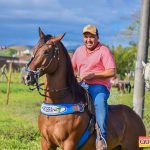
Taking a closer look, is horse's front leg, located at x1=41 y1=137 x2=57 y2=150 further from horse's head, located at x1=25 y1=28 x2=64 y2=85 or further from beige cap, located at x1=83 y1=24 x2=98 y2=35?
Answer: beige cap, located at x1=83 y1=24 x2=98 y2=35

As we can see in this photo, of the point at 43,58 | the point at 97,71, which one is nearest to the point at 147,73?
the point at 97,71

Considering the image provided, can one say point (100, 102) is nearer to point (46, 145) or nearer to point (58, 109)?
point (58, 109)

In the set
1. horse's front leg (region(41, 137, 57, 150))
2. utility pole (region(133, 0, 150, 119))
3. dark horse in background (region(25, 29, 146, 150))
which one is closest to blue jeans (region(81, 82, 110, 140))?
dark horse in background (region(25, 29, 146, 150))

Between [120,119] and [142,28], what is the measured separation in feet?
11.7

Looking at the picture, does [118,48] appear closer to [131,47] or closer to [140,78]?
[131,47]

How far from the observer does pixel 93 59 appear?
648 cm

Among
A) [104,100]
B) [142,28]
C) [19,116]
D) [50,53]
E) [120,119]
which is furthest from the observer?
[19,116]

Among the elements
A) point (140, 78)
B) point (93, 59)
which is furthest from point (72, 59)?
point (140, 78)

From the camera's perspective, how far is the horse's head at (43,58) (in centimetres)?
578

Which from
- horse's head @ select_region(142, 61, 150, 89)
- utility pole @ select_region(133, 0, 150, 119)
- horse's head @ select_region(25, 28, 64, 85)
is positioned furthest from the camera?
utility pole @ select_region(133, 0, 150, 119)

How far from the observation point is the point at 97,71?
6.50 meters

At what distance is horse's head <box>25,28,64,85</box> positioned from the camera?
227 inches

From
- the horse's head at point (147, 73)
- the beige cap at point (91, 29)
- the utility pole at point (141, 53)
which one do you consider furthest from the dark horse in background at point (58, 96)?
the utility pole at point (141, 53)

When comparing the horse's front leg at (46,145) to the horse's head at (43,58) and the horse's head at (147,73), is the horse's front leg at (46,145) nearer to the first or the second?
the horse's head at (43,58)
